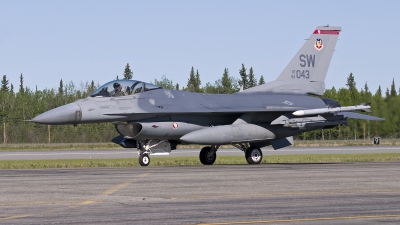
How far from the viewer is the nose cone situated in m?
22.2

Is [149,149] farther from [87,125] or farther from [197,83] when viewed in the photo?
[197,83]

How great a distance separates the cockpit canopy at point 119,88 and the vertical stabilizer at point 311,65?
5.97 meters

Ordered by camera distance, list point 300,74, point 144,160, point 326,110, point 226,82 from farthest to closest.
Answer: point 226,82 → point 300,74 → point 326,110 → point 144,160

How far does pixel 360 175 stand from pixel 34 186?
7.61 metres

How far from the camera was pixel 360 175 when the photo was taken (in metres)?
17.2

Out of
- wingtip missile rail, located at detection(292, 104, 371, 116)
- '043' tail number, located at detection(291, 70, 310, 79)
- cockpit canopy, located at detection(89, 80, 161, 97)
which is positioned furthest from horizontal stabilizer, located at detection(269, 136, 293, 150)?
cockpit canopy, located at detection(89, 80, 161, 97)

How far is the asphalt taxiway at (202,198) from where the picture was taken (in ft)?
31.9

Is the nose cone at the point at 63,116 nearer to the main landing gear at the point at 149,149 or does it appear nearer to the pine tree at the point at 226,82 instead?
the main landing gear at the point at 149,149

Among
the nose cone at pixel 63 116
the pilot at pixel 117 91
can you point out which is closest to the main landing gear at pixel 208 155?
the pilot at pixel 117 91

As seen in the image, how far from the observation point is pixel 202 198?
12.3m

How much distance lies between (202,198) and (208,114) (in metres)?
12.2

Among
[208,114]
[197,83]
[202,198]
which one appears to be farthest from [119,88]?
[197,83]

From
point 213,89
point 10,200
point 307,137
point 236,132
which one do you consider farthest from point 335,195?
point 213,89

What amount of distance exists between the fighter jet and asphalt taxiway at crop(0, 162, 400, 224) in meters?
5.08
